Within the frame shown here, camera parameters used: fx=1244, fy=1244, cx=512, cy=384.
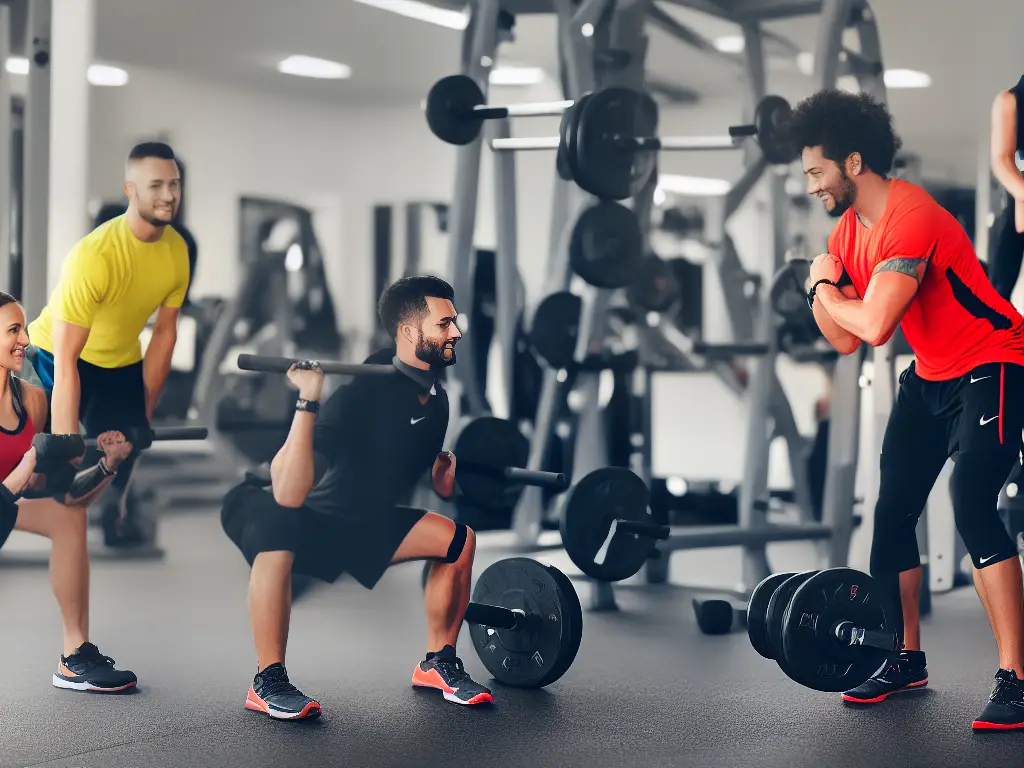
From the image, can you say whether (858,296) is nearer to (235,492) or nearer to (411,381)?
(411,381)

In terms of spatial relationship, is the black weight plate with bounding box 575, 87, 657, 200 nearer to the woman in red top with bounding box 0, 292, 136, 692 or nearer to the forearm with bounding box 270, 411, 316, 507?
the forearm with bounding box 270, 411, 316, 507

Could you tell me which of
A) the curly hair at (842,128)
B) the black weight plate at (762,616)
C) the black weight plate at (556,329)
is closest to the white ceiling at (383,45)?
the black weight plate at (556,329)

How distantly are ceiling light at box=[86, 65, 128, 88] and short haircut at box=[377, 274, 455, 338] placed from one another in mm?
2187

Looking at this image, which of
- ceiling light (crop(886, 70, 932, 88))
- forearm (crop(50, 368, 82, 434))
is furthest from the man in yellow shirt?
ceiling light (crop(886, 70, 932, 88))

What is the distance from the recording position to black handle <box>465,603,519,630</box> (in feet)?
8.28

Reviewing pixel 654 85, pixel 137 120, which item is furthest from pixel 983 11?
pixel 137 120

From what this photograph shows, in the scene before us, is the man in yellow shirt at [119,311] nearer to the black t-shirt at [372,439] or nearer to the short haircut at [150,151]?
the short haircut at [150,151]

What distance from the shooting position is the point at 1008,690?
7.48ft

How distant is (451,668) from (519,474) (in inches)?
16.3

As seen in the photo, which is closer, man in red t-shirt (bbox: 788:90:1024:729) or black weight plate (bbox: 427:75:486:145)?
man in red t-shirt (bbox: 788:90:1024:729)

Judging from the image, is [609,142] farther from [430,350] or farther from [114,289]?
[114,289]

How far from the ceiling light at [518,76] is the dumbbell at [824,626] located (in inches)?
122

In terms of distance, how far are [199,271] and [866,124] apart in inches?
138

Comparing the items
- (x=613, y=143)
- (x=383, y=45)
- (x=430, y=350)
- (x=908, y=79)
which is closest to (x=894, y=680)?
(x=430, y=350)
